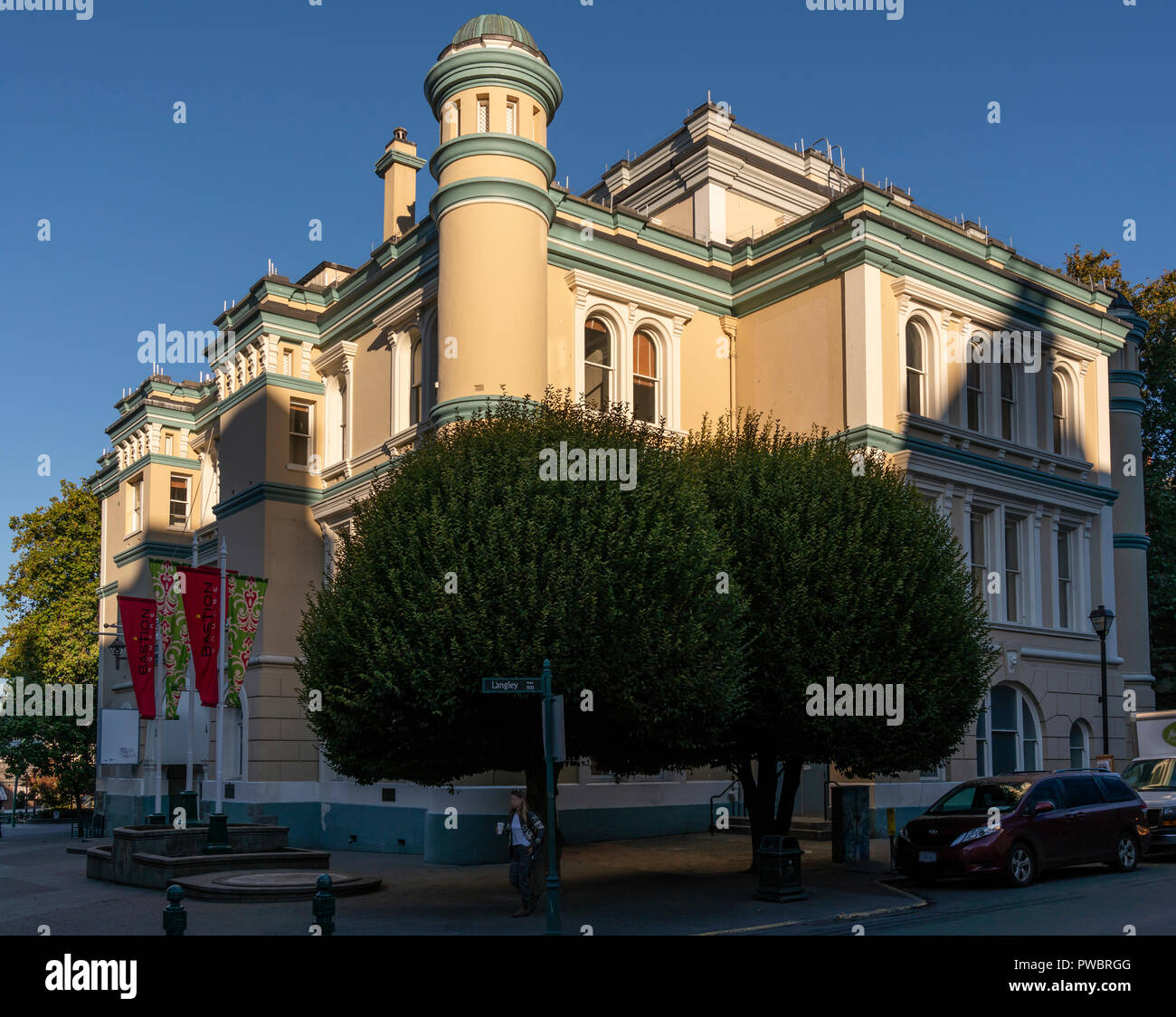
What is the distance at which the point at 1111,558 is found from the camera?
33.2m

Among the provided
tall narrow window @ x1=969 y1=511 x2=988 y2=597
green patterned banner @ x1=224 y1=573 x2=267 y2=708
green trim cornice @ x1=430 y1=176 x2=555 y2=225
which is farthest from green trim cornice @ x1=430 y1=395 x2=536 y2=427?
tall narrow window @ x1=969 y1=511 x2=988 y2=597

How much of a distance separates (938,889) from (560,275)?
15670mm

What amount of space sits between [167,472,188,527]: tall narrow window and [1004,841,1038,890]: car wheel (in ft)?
106

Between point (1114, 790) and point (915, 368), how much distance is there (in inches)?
457

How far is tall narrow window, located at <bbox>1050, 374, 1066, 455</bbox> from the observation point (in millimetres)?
32719

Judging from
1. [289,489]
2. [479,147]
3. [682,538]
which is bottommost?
[682,538]

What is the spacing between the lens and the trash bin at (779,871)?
1741cm

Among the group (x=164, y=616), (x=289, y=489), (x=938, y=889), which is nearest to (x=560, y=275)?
(x=289, y=489)

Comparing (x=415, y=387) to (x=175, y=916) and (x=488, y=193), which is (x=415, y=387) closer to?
(x=488, y=193)

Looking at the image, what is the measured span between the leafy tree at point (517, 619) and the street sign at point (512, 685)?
4.69 feet

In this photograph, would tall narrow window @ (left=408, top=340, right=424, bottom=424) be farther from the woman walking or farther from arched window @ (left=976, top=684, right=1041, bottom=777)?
arched window @ (left=976, top=684, right=1041, bottom=777)

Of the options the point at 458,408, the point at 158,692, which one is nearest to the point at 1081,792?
the point at 458,408

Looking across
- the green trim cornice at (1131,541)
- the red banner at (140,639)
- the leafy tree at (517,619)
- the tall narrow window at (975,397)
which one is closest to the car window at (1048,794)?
the leafy tree at (517,619)

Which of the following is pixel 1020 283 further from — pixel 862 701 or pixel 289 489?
pixel 289 489
